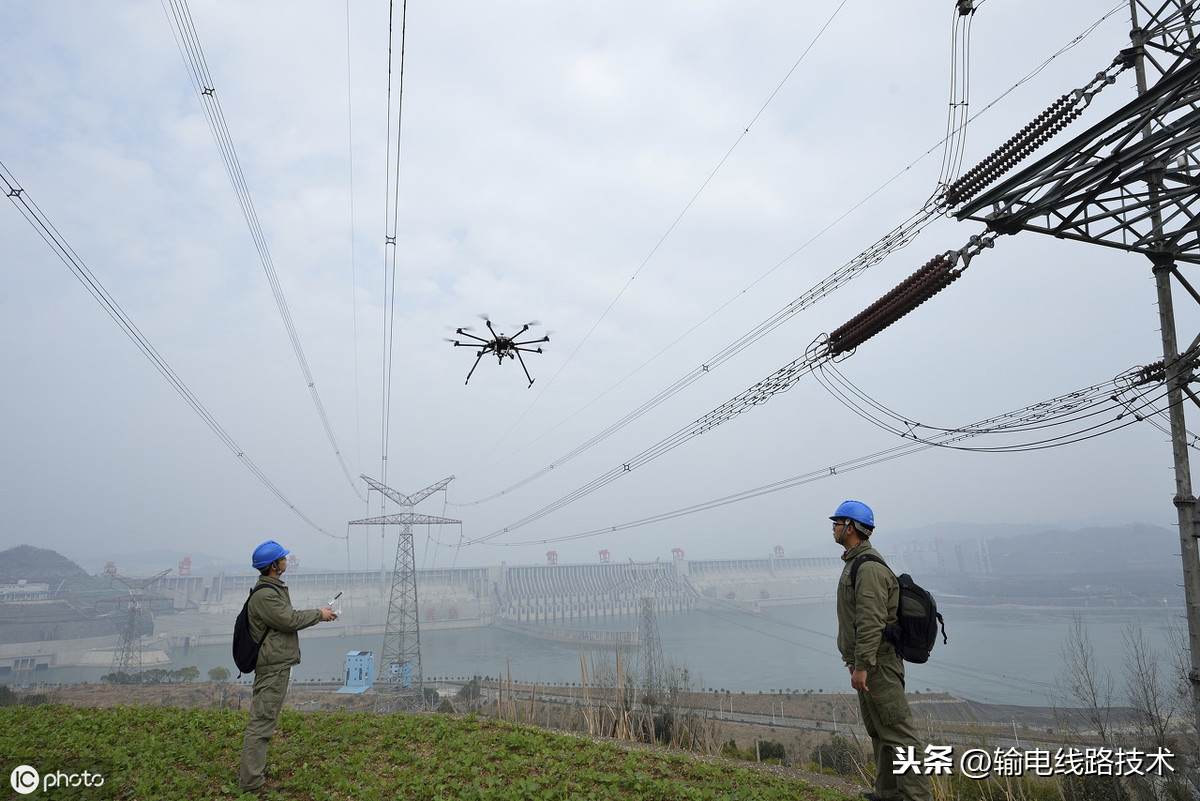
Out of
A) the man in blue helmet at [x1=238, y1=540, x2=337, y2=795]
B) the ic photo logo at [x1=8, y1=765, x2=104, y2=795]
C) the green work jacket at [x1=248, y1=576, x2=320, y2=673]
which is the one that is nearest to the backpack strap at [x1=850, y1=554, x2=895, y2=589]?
the man in blue helmet at [x1=238, y1=540, x2=337, y2=795]

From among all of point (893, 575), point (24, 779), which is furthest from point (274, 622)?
point (893, 575)

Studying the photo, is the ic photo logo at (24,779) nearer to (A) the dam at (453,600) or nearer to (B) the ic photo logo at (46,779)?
(B) the ic photo logo at (46,779)

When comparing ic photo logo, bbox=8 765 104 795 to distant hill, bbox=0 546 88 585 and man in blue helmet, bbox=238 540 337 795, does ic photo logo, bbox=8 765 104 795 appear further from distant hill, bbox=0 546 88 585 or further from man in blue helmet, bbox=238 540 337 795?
distant hill, bbox=0 546 88 585

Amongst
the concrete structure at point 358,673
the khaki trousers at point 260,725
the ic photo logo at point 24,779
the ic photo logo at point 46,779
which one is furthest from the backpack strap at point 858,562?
the concrete structure at point 358,673

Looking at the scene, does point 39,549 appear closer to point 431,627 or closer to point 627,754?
point 431,627

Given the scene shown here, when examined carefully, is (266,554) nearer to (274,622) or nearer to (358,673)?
(274,622)
